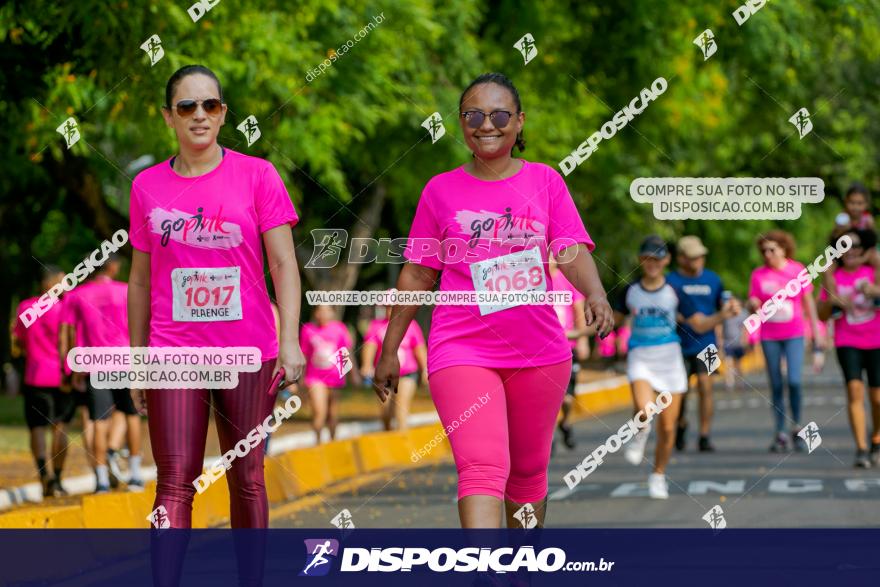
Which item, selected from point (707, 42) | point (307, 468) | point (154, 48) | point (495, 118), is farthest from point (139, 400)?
point (707, 42)

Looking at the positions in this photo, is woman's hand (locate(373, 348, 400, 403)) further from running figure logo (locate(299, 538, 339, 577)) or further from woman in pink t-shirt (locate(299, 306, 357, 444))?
woman in pink t-shirt (locate(299, 306, 357, 444))

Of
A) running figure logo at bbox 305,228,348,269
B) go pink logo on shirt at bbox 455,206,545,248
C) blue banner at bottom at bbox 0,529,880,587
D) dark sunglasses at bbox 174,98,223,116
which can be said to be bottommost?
blue banner at bottom at bbox 0,529,880,587

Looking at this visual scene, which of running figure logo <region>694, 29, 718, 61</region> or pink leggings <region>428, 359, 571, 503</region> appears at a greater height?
running figure logo <region>694, 29, 718, 61</region>

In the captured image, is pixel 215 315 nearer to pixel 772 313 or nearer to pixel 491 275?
pixel 491 275

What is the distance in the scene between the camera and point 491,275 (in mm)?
6270

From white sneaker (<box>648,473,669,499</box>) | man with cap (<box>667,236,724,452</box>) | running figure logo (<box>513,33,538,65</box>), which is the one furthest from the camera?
running figure logo (<box>513,33,538,65</box>)

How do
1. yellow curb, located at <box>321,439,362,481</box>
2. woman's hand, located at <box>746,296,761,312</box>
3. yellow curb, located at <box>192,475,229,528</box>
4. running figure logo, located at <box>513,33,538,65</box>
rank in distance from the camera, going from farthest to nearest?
1. running figure logo, located at <box>513,33,538,65</box>
2. woman's hand, located at <box>746,296,761,312</box>
3. yellow curb, located at <box>321,439,362,481</box>
4. yellow curb, located at <box>192,475,229,528</box>

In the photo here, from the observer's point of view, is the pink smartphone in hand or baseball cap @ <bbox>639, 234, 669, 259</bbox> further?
baseball cap @ <bbox>639, 234, 669, 259</bbox>

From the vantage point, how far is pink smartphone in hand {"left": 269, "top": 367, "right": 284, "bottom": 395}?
622 centimetres

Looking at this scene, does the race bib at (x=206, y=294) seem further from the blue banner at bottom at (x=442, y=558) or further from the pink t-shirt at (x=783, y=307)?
the pink t-shirt at (x=783, y=307)

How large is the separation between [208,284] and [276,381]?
41cm

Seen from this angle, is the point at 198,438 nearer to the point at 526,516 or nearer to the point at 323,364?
the point at 526,516

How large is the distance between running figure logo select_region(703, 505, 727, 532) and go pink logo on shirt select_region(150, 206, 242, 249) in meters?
4.17

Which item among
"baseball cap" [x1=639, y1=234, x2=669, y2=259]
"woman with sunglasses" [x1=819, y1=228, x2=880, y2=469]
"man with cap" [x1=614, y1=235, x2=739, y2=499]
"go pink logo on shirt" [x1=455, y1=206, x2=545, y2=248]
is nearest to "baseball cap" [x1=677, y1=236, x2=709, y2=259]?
"woman with sunglasses" [x1=819, y1=228, x2=880, y2=469]
